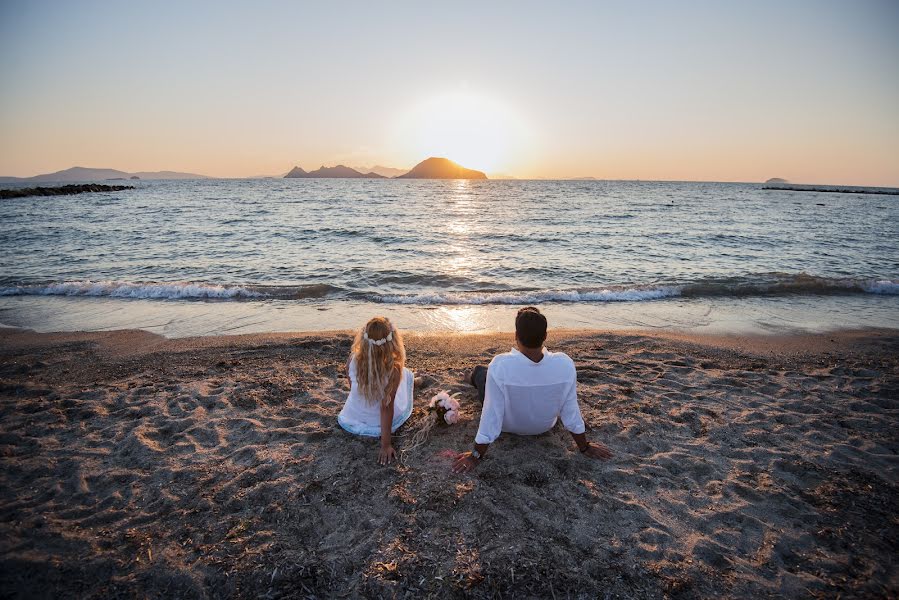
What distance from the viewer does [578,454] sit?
421 centimetres

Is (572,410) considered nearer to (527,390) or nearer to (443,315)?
(527,390)

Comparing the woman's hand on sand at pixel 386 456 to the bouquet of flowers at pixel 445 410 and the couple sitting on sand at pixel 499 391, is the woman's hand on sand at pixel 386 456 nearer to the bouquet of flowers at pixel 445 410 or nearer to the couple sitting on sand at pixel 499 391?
the couple sitting on sand at pixel 499 391

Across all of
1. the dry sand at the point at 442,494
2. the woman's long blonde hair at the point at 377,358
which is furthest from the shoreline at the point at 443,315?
the woman's long blonde hair at the point at 377,358

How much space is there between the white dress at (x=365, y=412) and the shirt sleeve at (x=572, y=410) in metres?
1.71

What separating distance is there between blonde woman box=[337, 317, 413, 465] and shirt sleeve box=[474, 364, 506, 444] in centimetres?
93

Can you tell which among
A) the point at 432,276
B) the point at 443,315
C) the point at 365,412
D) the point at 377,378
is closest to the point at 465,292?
the point at 443,315

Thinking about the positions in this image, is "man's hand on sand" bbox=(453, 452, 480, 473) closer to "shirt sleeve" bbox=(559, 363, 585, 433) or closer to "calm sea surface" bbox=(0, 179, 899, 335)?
Result: "shirt sleeve" bbox=(559, 363, 585, 433)

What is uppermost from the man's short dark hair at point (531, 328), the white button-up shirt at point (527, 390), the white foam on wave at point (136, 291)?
the man's short dark hair at point (531, 328)

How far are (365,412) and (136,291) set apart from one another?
997 centimetres

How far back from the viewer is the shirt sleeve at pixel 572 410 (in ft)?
12.9

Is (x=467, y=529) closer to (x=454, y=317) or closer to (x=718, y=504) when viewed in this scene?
(x=718, y=504)

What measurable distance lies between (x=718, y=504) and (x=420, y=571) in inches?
104

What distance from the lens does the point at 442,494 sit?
3.66 m

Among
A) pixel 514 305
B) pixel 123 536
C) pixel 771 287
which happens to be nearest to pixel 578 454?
pixel 123 536
